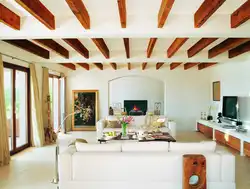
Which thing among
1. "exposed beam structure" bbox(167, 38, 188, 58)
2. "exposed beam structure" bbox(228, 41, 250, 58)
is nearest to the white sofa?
"exposed beam structure" bbox(167, 38, 188, 58)

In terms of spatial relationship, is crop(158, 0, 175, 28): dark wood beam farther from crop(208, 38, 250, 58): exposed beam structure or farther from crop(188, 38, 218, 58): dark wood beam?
crop(208, 38, 250, 58): exposed beam structure

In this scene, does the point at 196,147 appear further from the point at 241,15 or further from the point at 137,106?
the point at 137,106

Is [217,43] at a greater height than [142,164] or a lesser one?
greater

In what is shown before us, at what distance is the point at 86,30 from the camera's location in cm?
399

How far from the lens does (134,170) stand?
11.8ft

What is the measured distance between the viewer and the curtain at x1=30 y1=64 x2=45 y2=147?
7.02m

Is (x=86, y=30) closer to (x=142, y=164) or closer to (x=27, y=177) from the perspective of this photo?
(x=142, y=164)

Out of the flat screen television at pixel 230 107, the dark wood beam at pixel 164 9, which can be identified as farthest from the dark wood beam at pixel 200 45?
the flat screen television at pixel 230 107

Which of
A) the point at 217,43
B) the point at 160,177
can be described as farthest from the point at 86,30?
the point at 217,43

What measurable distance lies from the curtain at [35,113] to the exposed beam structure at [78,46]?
1.64 meters

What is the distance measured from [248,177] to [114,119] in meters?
4.53

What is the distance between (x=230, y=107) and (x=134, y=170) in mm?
5003

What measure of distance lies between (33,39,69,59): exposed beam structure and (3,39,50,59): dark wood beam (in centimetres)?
54

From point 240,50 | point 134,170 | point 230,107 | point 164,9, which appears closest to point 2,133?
point 134,170
